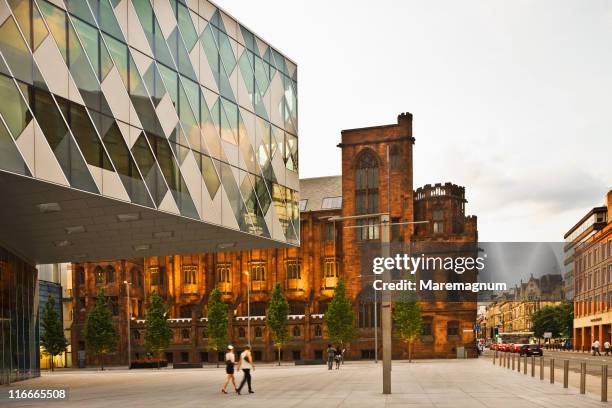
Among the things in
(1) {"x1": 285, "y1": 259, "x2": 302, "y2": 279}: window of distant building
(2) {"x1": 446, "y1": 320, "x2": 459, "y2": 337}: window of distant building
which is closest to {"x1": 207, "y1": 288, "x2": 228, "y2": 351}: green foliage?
(1) {"x1": 285, "y1": 259, "x2": 302, "y2": 279}: window of distant building

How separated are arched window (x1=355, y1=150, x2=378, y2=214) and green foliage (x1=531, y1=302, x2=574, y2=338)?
220 ft

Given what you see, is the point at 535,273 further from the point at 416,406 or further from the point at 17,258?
the point at 17,258

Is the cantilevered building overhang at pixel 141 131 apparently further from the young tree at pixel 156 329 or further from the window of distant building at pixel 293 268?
the window of distant building at pixel 293 268

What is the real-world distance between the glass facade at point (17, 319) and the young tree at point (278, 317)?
3185 cm

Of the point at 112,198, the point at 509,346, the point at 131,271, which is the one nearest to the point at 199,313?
the point at 131,271

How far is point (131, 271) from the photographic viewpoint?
83312mm

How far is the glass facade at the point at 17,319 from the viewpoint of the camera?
34969mm

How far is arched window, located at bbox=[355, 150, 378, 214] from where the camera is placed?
77.8m

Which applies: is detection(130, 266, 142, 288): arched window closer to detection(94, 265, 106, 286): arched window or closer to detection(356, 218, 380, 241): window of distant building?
detection(94, 265, 106, 286): arched window

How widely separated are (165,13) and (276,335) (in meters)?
50.5

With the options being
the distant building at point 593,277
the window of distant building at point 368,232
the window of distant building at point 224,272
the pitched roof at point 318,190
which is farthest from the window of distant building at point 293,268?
the distant building at point 593,277

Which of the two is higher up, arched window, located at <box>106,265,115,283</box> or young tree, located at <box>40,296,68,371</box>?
arched window, located at <box>106,265,115,283</box>

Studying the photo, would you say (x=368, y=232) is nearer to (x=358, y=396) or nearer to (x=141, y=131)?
(x=141, y=131)

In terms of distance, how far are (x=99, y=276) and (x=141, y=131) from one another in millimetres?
61455
